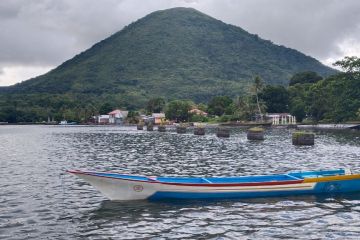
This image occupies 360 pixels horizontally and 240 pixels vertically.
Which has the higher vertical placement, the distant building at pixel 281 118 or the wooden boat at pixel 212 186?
the distant building at pixel 281 118

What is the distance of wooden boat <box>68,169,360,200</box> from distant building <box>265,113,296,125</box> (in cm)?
14103

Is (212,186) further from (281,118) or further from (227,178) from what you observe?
(281,118)

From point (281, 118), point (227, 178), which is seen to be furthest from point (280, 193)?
point (281, 118)

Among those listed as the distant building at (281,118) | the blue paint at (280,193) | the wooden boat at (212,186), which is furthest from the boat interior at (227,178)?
the distant building at (281,118)

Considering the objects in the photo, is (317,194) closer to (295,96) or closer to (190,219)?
(190,219)

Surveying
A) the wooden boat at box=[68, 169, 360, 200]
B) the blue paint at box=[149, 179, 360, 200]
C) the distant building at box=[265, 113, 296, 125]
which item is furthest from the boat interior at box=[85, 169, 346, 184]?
the distant building at box=[265, 113, 296, 125]

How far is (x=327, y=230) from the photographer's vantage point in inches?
698

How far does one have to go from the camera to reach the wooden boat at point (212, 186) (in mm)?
22875

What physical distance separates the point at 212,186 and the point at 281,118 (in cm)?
14741

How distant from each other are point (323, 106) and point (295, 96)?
83.0 ft

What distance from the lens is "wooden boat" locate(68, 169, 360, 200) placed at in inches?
901

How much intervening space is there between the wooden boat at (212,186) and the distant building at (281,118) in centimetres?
14103

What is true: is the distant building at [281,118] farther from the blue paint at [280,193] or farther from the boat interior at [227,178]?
the blue paint at [280,193]

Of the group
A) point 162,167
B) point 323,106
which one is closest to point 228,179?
point 162,167
